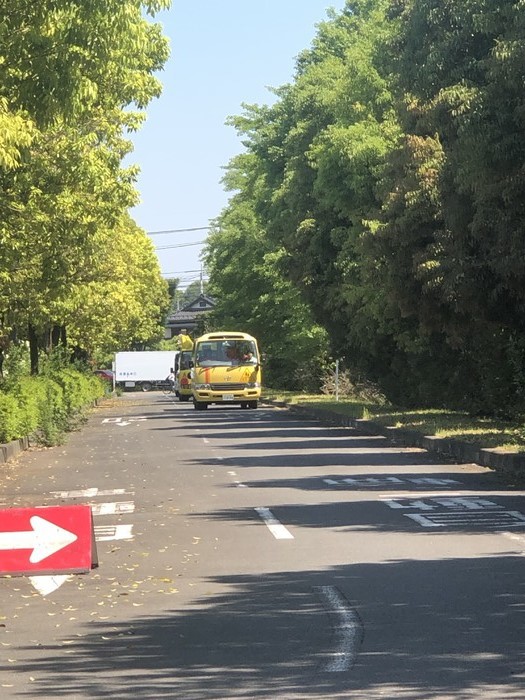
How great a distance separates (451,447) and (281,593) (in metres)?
16.2

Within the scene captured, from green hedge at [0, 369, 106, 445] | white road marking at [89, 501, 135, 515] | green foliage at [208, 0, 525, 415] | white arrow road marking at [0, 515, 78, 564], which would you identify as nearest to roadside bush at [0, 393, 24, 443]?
green hedge at [0, 369, 106, 445]

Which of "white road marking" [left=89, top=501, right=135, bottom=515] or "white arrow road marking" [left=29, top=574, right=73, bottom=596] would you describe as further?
"white road marking" [left=89, top=501, right=135, bottom=515]

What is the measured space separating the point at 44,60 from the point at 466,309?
477 inches

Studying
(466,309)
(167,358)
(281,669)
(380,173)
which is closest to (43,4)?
(281,669)

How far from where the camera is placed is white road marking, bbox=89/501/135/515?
59.3 feet

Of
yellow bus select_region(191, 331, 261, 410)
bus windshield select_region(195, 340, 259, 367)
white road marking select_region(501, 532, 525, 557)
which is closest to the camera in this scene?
white road marking select_region(501, 532, 525, 557)

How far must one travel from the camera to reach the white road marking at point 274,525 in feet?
48.7

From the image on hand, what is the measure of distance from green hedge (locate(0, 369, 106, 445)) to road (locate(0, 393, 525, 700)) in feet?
25.0

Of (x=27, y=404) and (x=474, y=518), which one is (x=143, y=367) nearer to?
(x=27, y=404)

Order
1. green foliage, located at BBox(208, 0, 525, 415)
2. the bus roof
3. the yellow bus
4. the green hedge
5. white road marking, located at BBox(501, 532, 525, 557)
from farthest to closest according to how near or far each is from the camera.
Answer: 1. the bus roof
2. the yellow bus
3. the green hedge
4. green foliage, located at BBox(208, 0, 525, 415)
5. white road marking, located at BBox(501, 532, 525, 557)

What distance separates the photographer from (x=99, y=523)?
16.8m

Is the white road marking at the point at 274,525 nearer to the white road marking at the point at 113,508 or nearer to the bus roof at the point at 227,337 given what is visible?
the white road marking at the point at 113,508

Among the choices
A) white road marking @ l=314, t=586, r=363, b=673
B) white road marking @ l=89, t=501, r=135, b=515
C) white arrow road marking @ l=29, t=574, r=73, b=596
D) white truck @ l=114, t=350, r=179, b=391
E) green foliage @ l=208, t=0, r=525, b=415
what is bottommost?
white truck @ l=114, t=350, r=179, b=391

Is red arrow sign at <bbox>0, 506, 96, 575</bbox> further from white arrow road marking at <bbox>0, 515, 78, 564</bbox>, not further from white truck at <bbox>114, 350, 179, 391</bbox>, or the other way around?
white truck at <bbox>114, 350, 179, 391</bbox>
